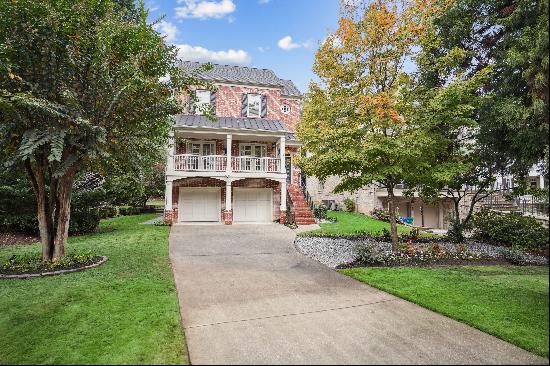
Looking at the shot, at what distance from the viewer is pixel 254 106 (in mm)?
20281

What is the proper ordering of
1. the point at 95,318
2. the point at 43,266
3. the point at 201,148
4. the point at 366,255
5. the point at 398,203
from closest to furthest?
the point at 95,318 → the point at 43,266 → the point at 366,255 → the point at 201,148 → the point at 398,203

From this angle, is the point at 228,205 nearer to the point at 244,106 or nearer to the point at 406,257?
the point at 244,106

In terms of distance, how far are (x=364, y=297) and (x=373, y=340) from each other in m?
1.79

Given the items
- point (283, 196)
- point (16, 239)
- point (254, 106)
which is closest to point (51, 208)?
point (16, 239)

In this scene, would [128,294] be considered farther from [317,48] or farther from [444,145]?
[444,145]

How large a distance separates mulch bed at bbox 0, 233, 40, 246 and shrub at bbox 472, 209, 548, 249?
1788 centimetres

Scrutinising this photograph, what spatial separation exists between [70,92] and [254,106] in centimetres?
1451

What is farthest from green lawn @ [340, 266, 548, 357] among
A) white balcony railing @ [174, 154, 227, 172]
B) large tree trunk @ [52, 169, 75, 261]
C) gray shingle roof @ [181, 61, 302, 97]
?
gray shingle roof @ [181, 61, 302, 97]

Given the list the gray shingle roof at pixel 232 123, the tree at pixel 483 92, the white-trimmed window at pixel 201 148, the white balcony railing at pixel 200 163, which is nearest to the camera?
the tree at pixel 483 92

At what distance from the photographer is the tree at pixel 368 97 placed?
880 cm

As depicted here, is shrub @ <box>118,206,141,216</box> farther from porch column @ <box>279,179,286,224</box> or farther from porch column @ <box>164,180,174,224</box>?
porch column @ <box>279,179,286,224</box>

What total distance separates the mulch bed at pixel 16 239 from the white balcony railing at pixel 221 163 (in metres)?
6.69

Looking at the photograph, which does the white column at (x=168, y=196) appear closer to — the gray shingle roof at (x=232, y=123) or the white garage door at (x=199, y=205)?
the white garage door at (x=199, y=205)

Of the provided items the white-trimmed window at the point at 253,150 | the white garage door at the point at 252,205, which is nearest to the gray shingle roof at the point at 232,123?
the white-trimmed window at the point at 253,150
